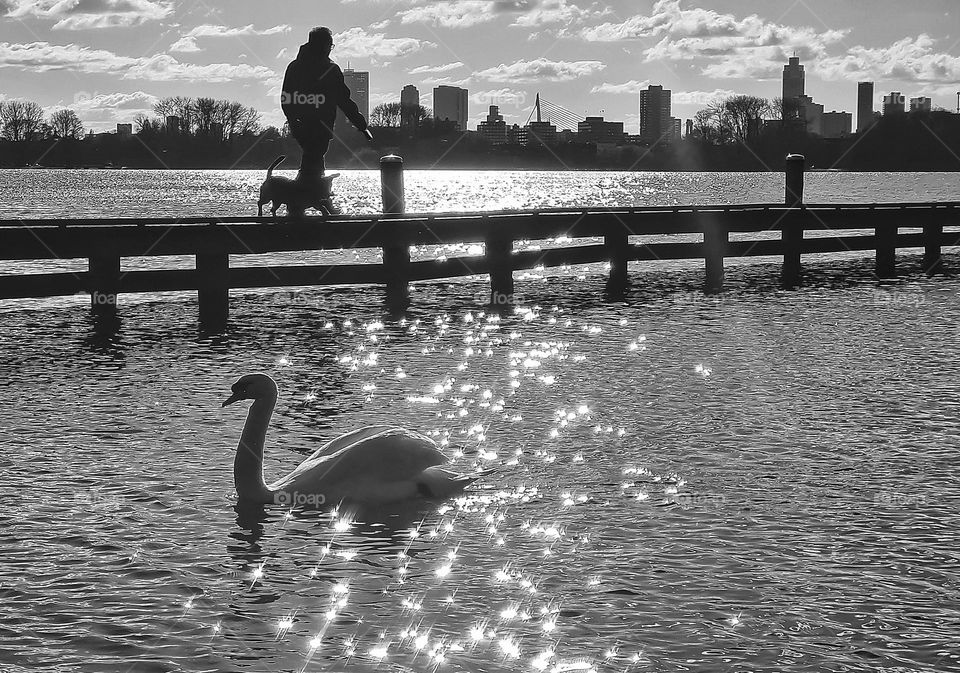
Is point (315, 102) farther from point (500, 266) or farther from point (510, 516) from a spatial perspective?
point (510, 516)

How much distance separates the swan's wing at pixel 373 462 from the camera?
8516mm

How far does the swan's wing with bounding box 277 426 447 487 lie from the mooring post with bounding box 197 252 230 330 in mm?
10500

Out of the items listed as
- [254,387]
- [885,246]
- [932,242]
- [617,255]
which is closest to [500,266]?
[617,255]

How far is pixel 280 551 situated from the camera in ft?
25.3

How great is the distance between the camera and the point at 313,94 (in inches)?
776

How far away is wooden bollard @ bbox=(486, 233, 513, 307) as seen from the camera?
22484mm

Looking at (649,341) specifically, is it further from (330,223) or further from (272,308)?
(272,308)

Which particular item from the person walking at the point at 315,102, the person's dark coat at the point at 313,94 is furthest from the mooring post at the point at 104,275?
the person's dark coat at the point at 313,94

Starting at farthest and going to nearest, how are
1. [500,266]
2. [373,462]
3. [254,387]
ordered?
[500,266], [254,387], [373,462]

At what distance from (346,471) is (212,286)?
11.2m

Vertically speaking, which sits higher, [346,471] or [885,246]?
[885,246]

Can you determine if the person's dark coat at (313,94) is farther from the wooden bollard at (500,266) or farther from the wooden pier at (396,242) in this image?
the wooden bollard at (500,266)

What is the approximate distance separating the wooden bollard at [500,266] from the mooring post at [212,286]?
530 cm

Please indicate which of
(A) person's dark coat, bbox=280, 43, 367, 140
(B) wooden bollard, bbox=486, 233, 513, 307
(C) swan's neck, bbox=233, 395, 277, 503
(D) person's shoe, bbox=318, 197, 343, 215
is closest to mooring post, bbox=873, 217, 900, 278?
(B) wooden bollard, bbox=486, 233, 513, 307
